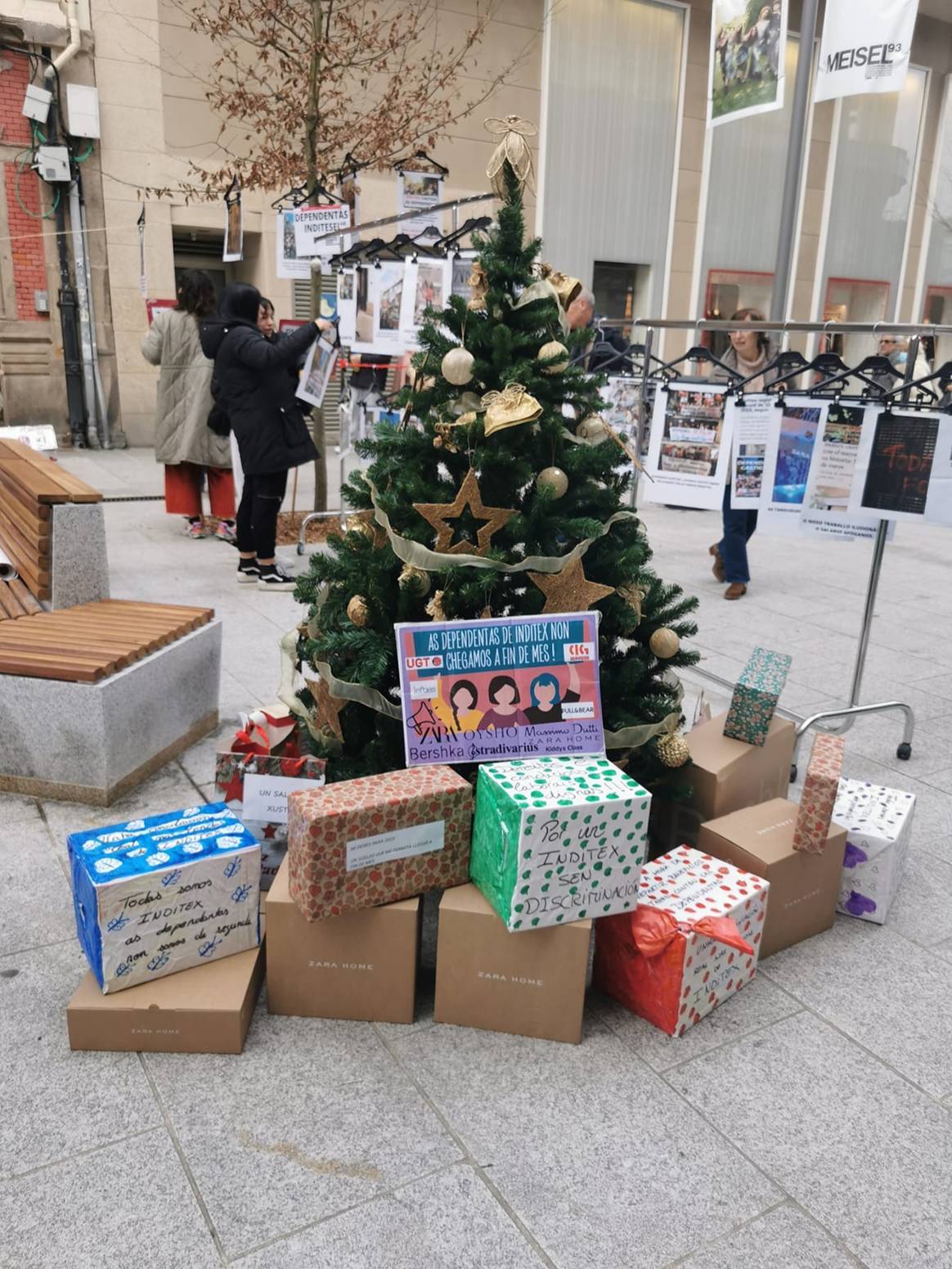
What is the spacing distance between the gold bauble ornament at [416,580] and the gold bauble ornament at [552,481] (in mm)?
384

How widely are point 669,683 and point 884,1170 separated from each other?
134cm

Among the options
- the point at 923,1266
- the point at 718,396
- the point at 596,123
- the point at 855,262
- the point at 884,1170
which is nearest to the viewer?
the point at 923,1266

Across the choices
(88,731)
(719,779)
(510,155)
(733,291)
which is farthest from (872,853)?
(733,291)

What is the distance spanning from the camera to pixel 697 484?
160 inches

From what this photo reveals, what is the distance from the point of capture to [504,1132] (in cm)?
205

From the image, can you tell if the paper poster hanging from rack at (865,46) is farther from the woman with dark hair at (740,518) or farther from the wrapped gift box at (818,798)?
the wrapped gift box at (818,798)

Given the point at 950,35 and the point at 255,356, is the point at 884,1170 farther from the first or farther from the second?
the point at 950,35

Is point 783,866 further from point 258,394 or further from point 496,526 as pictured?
point 258,394

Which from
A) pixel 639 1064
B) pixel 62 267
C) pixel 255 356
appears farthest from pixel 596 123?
pixel 639 1064

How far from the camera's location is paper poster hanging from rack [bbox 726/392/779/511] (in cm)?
378

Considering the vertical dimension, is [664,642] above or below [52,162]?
below

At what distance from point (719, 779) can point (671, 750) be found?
24cm

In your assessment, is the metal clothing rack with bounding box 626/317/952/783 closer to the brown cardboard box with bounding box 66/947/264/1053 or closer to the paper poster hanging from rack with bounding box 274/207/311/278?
the brown cardboard box with bounding box 66/947/264/1053

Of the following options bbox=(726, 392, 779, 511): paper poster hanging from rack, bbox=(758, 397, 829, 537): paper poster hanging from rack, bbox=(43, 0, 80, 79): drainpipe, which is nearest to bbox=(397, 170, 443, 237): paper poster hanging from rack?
bbox=(726, 392, 779, 511): paper poster hanging from rack
